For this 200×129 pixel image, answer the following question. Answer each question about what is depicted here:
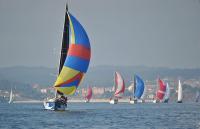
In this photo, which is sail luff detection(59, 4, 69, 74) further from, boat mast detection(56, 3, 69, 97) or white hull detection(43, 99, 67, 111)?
white hull detection(43, 99, 67, 111)

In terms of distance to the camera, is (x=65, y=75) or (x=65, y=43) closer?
(x=65, y=75)

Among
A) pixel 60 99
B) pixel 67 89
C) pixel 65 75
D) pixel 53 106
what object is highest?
pixel 65 75

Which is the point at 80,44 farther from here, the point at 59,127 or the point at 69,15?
the point at 59,127

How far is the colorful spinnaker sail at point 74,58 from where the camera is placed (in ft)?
331

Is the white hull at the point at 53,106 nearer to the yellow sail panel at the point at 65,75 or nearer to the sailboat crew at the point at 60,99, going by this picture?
the sailboat crew at the point at 60,99

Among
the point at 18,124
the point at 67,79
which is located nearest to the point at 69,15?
the point at 67,79

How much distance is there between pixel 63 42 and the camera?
10300 cm

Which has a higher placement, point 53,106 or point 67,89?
point 67,89

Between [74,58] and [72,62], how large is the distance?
1.93 ft

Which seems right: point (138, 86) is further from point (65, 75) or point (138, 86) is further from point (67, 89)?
point (65, 75)

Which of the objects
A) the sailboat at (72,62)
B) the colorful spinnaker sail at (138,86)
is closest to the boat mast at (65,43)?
the sailboat at (72,62)

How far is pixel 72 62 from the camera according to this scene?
10100cm

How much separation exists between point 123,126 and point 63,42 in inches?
1057

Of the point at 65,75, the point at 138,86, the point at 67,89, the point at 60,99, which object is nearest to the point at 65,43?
the point at 65,75
